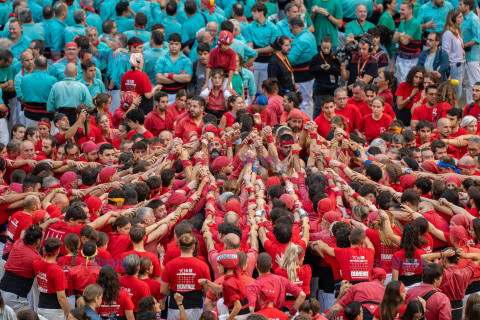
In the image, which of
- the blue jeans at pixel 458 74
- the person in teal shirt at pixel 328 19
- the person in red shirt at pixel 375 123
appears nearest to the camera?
the person in red shirt at pixel 375 123

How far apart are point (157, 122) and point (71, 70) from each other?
1877 millimetres

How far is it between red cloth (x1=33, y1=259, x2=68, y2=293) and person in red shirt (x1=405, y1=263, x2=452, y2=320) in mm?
3782

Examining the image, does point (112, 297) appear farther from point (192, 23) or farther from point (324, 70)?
point (192, 23)

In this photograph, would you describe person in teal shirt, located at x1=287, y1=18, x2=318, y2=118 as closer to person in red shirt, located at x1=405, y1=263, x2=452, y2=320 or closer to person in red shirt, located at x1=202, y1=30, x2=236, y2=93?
person in red shirt, located at x1=202, y1=30, x2=236, y2=93

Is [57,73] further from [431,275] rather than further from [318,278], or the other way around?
[431,275]

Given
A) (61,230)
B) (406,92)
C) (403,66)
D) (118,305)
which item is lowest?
(403,66)

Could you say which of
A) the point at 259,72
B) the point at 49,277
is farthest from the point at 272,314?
the point at 259,72

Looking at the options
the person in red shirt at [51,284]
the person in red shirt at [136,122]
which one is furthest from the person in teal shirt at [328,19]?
the person in red shirt at [51,284]

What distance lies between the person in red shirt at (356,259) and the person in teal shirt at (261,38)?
890cm

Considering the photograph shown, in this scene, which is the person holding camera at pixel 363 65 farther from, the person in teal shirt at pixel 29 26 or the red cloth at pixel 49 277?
the red cloth at pixel 49 277

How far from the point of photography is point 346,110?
15.4 m

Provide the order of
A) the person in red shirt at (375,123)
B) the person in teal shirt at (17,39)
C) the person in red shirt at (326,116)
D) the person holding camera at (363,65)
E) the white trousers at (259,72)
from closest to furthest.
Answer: the person in red shirt at (326,116)
the person in red shirt at (375,123)
the person holding camera at (363,65)
the person in teal shirt at (17,39)
the white trousers at (259,72)

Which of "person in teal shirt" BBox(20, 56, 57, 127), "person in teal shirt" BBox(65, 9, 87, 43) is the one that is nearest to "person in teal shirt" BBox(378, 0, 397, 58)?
"person in teal shirt" BBox(65, 9, 87, 43)

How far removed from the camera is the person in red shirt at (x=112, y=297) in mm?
9273
